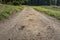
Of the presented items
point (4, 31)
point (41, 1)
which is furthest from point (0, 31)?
point (41, 1)

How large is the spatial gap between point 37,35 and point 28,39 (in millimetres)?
901

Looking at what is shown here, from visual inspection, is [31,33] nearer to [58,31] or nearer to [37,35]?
[37,35]

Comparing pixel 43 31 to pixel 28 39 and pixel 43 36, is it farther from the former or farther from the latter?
pixel 28 39

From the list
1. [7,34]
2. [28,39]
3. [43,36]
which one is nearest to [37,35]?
[43,36]

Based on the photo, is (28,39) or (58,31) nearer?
(28,39)

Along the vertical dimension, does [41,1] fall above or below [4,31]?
below

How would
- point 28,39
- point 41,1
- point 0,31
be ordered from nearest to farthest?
point 28,39 < point 0,31 < point 41,1

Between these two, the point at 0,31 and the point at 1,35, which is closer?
the point at 1,35

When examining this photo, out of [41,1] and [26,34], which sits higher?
[26,34]

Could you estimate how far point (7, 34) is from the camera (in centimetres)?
883

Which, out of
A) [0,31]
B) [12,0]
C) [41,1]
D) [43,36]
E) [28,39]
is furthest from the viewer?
[41,1]

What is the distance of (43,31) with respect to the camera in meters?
9.81

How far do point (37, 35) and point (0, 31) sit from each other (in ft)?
6.70

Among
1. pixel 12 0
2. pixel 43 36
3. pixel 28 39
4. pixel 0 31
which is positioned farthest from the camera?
pixel 12 0
